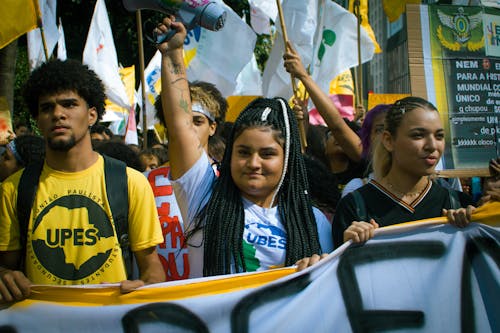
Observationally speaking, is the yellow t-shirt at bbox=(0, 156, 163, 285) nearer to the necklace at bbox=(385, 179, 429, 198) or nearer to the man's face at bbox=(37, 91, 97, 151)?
the man's face at bbox=(37, 91, 97, 151)

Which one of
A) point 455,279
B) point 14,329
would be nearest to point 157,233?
point 14,329

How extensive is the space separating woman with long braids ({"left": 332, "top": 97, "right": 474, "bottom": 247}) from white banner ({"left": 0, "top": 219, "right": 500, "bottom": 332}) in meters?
0.22

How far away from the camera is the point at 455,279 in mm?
2178

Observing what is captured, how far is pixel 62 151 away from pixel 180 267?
2.68 ft

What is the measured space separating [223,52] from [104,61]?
2361 millimetres

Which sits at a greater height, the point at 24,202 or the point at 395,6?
the point at 395,6

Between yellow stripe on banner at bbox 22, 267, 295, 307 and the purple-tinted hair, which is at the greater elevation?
the purple-tinted hair

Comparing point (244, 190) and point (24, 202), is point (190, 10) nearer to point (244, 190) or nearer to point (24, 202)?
point (244, 190)

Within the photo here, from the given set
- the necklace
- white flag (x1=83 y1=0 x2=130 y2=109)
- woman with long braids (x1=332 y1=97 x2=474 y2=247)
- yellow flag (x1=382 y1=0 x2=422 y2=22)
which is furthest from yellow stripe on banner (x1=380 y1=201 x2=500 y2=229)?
white flag (x1=83 y1=0 x2=130 y2=109)

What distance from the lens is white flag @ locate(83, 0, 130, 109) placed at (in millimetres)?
8039

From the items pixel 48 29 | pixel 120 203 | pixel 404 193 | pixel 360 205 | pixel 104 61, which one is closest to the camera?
pixel 120 203

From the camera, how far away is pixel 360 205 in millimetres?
2484

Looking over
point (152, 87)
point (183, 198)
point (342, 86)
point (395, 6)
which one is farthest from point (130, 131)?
point (183, 198)

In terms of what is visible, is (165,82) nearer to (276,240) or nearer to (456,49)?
Answer: (276,240)
